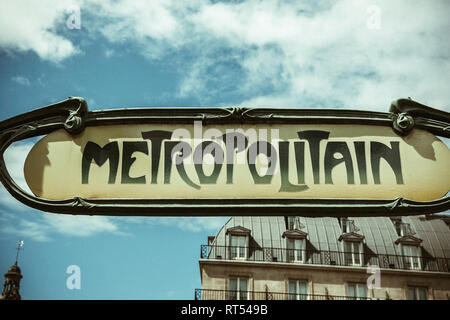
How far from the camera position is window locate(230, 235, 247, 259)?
31581 millimetres

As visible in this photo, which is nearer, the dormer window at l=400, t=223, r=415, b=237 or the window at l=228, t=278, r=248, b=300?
the window at l=228, t=278, r=248, b=300

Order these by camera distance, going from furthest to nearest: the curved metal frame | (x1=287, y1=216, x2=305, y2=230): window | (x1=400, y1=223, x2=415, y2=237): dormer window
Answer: (x1=400, y1=223, x2=415, y2=237): dormer window → (x1=287, y1=216, x2=305, y2=230): window → the curved metal frame

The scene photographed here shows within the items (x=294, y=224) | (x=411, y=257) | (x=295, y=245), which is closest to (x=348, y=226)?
(x=294, y=224)

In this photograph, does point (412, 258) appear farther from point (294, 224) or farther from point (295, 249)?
point (294, 224)

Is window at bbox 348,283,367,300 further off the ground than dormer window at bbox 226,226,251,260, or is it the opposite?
dormer window at bbox 226,226,251,260

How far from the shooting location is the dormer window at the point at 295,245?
104 ft

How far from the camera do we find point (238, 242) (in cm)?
3219

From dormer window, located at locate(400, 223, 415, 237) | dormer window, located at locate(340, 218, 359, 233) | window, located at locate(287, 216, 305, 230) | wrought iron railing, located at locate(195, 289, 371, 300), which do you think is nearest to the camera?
wrought iron railing, located at locate(195, 289, 371, 300)

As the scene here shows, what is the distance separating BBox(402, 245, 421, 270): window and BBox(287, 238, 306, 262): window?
22.7ft

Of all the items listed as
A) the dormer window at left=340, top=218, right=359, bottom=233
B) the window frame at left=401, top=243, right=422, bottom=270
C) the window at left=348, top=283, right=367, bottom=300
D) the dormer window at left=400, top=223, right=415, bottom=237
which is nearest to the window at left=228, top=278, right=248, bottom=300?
the window at left=348, top=283, right=367, bottom=300

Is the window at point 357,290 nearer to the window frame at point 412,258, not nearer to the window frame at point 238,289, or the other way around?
the window frame at point 412,258

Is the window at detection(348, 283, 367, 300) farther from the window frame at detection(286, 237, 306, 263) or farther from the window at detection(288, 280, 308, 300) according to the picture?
the window frame at detection(286, 237, 306, 263)

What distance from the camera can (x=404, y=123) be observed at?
2.41 metres

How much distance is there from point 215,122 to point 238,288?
29.4m
